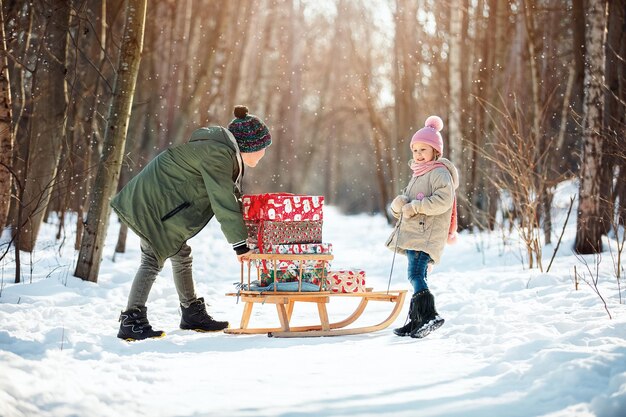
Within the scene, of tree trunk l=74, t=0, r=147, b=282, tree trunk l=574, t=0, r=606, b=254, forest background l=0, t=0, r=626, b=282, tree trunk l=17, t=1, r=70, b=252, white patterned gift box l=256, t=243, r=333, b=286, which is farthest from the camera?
tree trunk l=574, t=0, r=606, b=254

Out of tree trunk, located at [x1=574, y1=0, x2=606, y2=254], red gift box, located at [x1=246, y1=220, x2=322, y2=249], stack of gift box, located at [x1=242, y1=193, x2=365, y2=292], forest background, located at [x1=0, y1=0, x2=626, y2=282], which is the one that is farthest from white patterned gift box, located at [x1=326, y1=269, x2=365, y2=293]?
tree trunk, located at [x1=574, y1=0, x2=606, y2=254]

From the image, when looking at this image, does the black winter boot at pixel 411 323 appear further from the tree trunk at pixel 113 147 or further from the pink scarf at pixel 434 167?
the tree trunk at pixel 113 147

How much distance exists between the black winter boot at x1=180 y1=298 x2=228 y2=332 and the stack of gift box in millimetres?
583

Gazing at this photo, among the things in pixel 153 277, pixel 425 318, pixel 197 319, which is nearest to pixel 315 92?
pixel 197 319

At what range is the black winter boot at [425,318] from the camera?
542 cm

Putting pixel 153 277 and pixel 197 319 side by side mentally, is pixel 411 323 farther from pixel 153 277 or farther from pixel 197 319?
pixel 153 277

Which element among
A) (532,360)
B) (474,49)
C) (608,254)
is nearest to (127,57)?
(532,360)

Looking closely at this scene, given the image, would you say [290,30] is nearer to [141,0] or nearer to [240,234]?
[141,0]

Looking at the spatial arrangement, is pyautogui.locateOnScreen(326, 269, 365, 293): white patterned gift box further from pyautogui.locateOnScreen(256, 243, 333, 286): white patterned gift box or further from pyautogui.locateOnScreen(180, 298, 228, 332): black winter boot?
pyautogui.locateOnScreen(180, 298, 228, 332): black winter boot

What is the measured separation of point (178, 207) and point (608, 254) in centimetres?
726

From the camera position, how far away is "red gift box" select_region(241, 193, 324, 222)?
531cm

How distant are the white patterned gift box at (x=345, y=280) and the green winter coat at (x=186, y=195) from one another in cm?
95

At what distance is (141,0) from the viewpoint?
745 centimetres

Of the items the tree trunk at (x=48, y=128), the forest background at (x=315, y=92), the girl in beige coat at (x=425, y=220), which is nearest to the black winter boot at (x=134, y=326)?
the forest background at (x=315, y=92)
